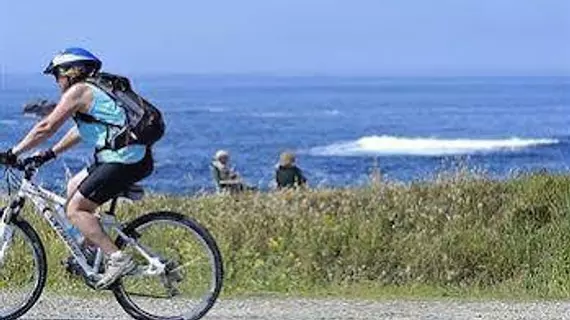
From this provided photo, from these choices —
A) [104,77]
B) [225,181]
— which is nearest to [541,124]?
[225,181]

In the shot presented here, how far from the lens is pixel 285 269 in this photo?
1283 cm

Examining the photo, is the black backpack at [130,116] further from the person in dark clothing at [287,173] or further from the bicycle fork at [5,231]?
Result: the person in dark clothing at [287,173]

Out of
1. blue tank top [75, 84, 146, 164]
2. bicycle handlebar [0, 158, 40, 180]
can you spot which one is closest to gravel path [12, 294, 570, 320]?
A: bicycle handlebar [0, 158, 40, 180]

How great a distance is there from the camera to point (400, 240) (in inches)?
541

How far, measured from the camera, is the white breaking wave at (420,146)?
205ft

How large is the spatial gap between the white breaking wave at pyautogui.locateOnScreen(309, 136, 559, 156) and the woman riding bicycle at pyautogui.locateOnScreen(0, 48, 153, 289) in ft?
171

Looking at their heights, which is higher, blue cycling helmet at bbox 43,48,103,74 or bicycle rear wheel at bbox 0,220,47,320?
blue cycling helmet at bbox 43,48,103,74

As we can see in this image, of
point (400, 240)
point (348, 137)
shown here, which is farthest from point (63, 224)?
point (348, 137)

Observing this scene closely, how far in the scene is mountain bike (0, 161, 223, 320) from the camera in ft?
27.2

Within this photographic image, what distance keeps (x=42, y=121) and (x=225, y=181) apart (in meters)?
12.4

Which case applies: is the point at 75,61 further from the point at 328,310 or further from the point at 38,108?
the point at 328,310

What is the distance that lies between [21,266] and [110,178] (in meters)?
1.07

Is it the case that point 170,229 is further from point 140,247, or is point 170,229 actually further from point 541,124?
point 541,124

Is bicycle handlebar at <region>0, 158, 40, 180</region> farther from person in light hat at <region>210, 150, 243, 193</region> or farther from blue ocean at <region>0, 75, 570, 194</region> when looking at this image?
person in light hat at <region>210, 150, 243, 193</region>
